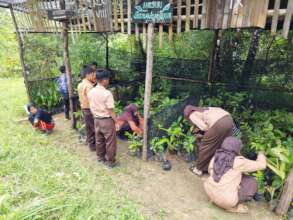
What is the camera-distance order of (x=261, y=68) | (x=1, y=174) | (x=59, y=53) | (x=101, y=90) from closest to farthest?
1. (x=1, y=174)
2. (x=101, y=90)
3. (x=261, y=68)
4. (x=59, y=53)

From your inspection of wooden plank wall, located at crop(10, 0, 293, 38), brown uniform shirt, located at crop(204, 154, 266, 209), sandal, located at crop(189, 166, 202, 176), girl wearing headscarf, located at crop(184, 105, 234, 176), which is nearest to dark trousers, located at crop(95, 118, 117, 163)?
girl wearing headscarf, located at crop(184, 105, 234, 176)

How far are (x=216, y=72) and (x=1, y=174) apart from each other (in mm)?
5168

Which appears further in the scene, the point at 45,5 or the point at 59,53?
the point at 59,53

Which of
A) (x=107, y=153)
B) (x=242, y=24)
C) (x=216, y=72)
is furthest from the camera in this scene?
(x=216, y=72)

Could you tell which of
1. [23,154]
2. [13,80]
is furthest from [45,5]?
[13,80]

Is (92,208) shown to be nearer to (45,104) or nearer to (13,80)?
(45,104)

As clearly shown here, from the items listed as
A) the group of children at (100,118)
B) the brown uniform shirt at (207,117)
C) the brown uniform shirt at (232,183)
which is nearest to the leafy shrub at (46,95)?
the group of children at (100,118)

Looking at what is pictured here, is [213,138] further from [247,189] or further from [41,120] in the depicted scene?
[41,120]

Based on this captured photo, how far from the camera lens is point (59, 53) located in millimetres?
6793

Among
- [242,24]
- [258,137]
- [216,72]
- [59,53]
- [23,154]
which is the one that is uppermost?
[242,24]

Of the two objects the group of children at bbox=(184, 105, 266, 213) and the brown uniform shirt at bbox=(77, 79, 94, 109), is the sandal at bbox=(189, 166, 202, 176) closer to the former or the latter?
the group of children at bbox=(184, 105, 266, 213)

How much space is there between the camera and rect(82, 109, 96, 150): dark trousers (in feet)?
12.6

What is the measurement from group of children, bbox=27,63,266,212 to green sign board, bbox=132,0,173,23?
3.28 feet

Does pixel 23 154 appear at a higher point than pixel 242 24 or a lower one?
lower
